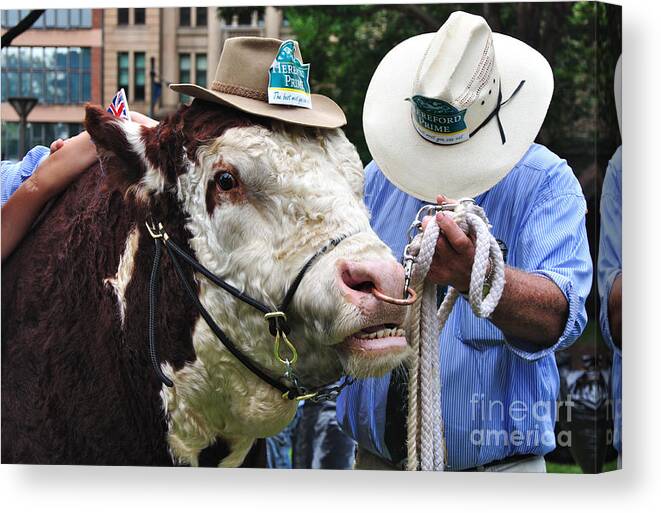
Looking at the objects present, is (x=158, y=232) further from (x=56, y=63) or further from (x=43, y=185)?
(x=56, y=63)

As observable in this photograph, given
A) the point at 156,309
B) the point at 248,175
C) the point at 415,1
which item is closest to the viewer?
the point at 248,175

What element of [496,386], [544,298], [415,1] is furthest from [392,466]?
[415,1]

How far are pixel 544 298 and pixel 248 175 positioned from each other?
3.39 ft

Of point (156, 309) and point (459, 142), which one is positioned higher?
point (459, 142)

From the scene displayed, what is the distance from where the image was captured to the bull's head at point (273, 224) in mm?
2916

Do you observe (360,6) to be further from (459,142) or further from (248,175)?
(248,175)

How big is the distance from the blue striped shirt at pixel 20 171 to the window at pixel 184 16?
80 centimetres

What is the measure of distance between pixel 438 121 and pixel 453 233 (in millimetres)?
564

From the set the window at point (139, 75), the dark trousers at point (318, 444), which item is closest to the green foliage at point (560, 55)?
the window at point (139, 75)

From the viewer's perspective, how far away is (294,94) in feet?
10.7

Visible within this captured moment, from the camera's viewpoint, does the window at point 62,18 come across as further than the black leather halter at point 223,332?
Yes

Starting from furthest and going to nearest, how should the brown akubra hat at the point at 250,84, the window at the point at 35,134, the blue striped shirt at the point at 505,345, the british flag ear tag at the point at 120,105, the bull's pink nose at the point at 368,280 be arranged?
the window at the point at 35,134
the british flag ear tag at the point at 120,105
the blue striped shirt at the point at 505,345
the brown akubra hat at the point at 250,84
the bull's pink nose at the point at 368,280

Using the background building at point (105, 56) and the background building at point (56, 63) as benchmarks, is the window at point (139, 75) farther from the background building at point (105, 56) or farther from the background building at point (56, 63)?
the background building at point (56, 63)

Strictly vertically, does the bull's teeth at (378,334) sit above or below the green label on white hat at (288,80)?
below
